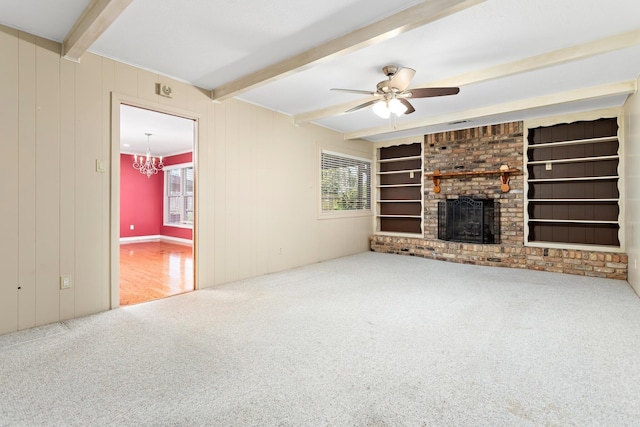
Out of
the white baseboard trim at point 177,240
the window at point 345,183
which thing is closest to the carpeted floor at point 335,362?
the window at point 345,183

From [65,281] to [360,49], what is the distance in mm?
3373

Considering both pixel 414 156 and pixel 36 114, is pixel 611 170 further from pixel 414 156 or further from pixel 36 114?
pixel 36 114

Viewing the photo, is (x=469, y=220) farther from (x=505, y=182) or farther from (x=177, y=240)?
(x=177, y=240)

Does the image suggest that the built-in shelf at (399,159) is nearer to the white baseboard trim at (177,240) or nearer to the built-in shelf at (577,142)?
the built-in shelf at (577,142)

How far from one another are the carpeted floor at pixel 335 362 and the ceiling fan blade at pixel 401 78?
87.4 inches

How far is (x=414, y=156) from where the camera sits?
279 inches

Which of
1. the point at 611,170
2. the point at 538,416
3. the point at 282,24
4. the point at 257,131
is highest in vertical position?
the point at 282,24

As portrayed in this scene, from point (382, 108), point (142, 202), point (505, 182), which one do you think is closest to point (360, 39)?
point (382, 108)

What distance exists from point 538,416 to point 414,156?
5.88 metres

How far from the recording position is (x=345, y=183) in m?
6.68

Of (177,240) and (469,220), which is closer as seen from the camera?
(469,220)

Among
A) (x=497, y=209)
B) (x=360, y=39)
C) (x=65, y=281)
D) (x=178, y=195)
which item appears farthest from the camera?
(x=178, y=195)

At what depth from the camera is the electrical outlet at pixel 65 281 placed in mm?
3092

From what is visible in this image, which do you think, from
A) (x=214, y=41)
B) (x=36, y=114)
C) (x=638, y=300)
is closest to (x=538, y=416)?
(x=638, y=300)
